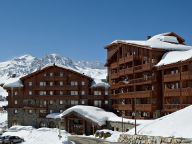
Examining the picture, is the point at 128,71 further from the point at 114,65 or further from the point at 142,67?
the point at 114,65

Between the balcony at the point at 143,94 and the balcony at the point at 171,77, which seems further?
the balcony at the point at 143,94

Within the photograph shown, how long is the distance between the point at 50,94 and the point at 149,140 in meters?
61.4

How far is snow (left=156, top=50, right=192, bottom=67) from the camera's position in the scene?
67.9 m

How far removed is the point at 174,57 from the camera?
236ft

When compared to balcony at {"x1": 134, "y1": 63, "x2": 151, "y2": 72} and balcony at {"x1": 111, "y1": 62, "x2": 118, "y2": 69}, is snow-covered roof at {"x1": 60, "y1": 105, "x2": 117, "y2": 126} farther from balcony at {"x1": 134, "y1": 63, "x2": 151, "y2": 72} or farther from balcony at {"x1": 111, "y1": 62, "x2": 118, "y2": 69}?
balcony at {"x1": 134, "y1": 63, "x2": 151, "y2": 72}

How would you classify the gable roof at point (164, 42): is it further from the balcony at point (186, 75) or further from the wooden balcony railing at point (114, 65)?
the balcony at point (186, 75)

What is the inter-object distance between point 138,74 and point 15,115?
35821 millimetres

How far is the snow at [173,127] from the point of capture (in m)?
39.6

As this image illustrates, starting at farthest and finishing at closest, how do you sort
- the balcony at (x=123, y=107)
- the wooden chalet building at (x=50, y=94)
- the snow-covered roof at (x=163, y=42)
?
1. the wooden chalet building at (x=50, y=94)
2. the balcony at (x=123, y=107)
3. the snow-covered roof at (x=163, y=42)

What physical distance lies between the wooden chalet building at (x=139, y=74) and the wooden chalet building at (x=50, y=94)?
18.2 feet

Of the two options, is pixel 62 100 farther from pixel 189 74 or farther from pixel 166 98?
pixel 189 74

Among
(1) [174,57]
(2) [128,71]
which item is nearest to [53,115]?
(2) [128,71]

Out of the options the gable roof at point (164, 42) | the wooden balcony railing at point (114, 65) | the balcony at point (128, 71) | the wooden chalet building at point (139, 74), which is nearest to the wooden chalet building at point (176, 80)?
the wooden chalet building at point (139, 74)

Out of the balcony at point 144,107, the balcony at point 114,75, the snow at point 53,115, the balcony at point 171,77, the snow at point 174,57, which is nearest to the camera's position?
the snow at point 174,57
